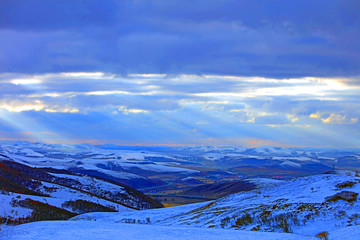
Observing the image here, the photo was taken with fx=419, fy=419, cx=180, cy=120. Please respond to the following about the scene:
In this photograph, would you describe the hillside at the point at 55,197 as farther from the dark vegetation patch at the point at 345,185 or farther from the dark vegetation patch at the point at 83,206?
the dark vegetation patch at the point at 345,185

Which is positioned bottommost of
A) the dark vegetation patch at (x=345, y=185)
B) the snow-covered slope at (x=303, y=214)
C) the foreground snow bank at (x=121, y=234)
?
the foreground snow bank at (x=121, y=234)

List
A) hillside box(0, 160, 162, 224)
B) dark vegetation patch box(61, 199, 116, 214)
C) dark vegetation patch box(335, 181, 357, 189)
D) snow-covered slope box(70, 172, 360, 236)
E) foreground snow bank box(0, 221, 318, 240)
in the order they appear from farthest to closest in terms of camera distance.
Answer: dark vegetation patch box(61, 199, 116, 214) → hillside box(0, 160, 162, 224) → dark vegetation patch box(335, 181, 357, 189) → snow-covered slope box(70, 172, 360, 236) → foreground snow bank box(0, 221, 318, 240)

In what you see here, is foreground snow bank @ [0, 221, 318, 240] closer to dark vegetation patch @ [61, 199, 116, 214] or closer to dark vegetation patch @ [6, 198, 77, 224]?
dark vegetation patch @ [6, 198, 77, 224]

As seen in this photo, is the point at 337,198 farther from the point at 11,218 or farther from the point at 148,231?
the point at 11,218

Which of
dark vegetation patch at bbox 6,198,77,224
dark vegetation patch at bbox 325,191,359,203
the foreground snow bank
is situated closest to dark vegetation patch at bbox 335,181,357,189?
dark vegetation patch at bbox 325,191,359,203

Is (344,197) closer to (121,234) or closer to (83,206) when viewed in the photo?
(121,234)

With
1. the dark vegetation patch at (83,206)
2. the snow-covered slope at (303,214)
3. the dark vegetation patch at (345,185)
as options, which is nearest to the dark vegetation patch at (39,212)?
the dark vegetation patch at (83,206)

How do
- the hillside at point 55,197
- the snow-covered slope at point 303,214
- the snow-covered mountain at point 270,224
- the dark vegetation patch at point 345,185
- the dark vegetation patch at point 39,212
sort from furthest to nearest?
the hillside at point 55,197
the dark vegetation patch at point 39,212
the dark vegetation patch at point 345,185
the snow-covered slope at point 303,214
the snow-covered mountain at point 270,224

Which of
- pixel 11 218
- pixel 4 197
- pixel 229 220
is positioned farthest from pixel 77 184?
pixel 229 220

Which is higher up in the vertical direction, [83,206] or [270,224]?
[83,206]

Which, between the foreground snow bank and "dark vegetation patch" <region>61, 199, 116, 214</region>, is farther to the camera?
"dark vegetation patch" <region>61, 199, 116, 214</region>

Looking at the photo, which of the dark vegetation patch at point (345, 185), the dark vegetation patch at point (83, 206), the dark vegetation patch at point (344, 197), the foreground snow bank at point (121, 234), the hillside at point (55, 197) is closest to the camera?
the foreground snow bank at point (121, 234)

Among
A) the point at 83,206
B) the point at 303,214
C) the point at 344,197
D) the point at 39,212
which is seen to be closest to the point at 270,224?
the point at 303,214

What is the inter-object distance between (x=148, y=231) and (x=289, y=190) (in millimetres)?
38038
